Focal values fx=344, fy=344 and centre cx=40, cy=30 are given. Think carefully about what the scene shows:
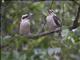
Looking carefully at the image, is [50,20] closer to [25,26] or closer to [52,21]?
[52,21]

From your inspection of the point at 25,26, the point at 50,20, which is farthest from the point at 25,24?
the point at 50,20

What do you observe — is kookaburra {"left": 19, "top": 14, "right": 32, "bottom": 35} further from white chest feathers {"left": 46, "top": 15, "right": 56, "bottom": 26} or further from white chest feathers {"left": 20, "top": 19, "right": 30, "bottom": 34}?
white chest feathers {"left": 46, "top": 15, "right": 56, "bottom": 26}

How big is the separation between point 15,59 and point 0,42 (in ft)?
0.92

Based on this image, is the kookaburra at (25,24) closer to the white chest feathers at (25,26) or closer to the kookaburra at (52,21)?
the white chest feathers at (25,26)

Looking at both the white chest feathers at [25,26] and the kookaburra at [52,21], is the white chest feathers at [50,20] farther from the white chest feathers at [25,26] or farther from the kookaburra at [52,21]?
the white chest feathers at [25,26]

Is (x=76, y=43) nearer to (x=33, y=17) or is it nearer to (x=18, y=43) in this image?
(x=18, y=43)

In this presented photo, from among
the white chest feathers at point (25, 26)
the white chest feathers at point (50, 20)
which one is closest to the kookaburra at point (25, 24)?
the white chest feathers at point (25, 26)

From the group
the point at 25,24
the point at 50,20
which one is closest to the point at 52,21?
the point at 50,20

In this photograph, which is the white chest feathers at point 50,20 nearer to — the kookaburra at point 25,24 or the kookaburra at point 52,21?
the kookaburra at point 52,21

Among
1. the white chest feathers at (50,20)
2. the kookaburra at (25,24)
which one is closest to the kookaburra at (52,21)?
the white chest feathers at (50,20)

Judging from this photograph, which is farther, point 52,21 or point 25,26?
point 52,21

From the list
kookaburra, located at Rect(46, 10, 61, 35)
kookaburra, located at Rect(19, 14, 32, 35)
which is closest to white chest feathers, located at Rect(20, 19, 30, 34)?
kookaburra, located at Rect(19, 14, 32, 35)

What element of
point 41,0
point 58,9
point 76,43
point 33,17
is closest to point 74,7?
point 58,9

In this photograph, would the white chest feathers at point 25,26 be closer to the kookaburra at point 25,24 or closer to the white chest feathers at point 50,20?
the kookaburra at point 25,24
